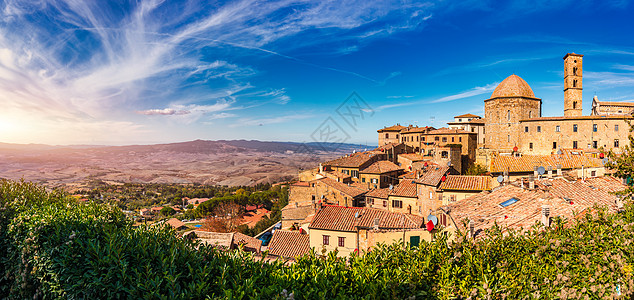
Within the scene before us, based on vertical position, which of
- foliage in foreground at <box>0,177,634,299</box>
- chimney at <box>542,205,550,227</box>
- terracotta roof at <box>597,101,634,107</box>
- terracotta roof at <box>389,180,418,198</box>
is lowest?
terracotta roof at <box>389,180,418,198</box>

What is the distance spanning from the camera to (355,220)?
21.1 m

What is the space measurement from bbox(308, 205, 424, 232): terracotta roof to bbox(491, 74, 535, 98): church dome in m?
42.7

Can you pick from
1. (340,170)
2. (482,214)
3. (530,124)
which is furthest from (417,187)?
(530,124)

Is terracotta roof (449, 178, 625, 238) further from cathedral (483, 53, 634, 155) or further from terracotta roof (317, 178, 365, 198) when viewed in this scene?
cathedral (483, 53, 634, 155)

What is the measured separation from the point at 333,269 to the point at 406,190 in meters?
27.2

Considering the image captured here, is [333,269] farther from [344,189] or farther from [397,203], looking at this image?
[344,189]

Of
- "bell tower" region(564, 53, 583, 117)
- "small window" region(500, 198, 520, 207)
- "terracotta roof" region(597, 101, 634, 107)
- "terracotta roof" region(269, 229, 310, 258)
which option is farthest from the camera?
"terracotta roof" region(597, 101, 634, 107)

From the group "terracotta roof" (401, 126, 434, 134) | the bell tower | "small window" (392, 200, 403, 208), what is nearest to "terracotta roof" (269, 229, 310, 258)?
"small window" (392, 200, 403, 208)

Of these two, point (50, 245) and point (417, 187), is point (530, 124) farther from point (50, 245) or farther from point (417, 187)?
point (50, 245)

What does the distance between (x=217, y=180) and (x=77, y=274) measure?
105 meters

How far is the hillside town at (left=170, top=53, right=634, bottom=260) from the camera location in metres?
13.3

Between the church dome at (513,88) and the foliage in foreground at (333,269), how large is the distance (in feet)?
178

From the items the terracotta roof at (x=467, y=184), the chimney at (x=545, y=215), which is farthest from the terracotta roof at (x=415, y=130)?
the chimney at (x=545, y=215)

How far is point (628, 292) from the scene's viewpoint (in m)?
4.81
